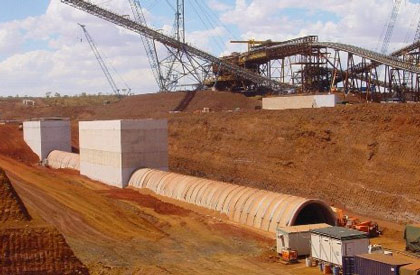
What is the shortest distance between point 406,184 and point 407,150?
12.7 ft

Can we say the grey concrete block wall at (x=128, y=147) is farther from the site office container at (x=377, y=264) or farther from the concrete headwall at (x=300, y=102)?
the site office container at (x=377, y=264)

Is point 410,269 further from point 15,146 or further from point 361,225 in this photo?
point 15,146


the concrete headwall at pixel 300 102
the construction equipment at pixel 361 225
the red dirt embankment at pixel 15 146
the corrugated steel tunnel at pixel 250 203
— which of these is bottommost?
the construction equipment at pixel 361 225

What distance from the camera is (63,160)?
211 feet

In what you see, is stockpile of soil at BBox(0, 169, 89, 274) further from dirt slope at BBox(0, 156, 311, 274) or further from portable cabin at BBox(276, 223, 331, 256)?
portable cabin at BBox(276, 223, 331, 256)

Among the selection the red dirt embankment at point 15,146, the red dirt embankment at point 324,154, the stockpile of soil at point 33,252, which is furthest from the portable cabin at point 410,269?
the red dirt embankment at point 15,146

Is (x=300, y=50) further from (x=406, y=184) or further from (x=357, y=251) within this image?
(x=357, y=251)

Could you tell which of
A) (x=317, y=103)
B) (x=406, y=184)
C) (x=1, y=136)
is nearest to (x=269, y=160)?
(x=317, y=103)

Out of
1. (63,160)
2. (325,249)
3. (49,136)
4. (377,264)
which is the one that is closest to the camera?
(377,264)

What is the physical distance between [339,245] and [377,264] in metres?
2.56

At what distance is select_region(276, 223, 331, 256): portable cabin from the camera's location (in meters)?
27.4

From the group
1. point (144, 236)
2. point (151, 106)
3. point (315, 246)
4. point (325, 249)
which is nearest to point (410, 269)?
point (325, 249)

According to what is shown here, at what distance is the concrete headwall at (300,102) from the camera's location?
191ft

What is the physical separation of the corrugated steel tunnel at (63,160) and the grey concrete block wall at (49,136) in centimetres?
190
